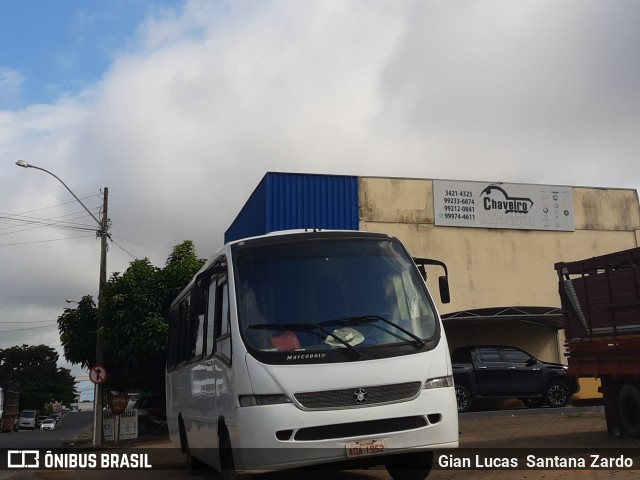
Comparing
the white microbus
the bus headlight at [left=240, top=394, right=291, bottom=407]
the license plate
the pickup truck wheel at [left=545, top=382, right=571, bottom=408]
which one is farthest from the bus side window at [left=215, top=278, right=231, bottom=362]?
the pickup truck wheel at [left=545, top=382, right=571, bottom=408]

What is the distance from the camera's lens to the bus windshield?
7.13 metres

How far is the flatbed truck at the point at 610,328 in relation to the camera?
1068 centimetres

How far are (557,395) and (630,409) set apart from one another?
8.76m

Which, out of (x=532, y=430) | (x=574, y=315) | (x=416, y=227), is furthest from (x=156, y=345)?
(x=574, y=315)

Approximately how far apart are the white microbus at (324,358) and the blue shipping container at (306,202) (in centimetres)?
2002

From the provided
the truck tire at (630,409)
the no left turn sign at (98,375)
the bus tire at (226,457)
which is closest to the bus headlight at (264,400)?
the bus tire at (226,457)

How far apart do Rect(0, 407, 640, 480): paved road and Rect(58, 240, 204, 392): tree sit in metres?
7.72

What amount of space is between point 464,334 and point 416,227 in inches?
184

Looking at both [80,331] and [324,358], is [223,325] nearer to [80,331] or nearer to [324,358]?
[324,358]

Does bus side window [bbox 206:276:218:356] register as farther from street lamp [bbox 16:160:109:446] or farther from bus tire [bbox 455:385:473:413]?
street lamp [bbox 16:160:109:446]

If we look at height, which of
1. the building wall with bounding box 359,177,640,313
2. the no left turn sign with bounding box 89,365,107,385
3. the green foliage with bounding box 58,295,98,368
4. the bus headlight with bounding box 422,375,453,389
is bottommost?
the bus headlight with bounding box 422,375,453,389

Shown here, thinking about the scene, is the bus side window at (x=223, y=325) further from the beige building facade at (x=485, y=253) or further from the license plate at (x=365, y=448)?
the beige building facade at (x=485, y=253)

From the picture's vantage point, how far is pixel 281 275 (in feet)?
24.9

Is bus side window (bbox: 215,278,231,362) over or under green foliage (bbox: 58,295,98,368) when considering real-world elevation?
under
